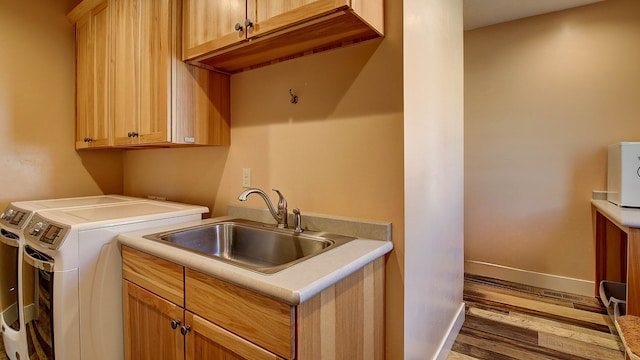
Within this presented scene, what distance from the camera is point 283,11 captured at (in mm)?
1243

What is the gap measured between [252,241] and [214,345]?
2.01ft

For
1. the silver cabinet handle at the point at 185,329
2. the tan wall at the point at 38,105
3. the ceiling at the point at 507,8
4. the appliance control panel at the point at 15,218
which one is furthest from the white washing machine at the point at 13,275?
the ceiling at the point at 507,8

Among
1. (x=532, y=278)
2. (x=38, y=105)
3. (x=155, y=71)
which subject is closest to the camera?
(x=155, y=71)

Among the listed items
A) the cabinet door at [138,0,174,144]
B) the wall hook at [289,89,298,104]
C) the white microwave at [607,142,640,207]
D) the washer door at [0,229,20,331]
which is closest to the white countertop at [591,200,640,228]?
the white microwave at [607,142,640,207]

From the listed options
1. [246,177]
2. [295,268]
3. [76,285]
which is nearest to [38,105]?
[76,285]

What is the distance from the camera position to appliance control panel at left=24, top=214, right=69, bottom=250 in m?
1.41

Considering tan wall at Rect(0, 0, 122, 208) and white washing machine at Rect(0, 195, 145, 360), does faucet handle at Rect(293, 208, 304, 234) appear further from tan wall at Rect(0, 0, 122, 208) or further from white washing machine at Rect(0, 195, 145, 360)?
tan wall at Rect(0, 0, 122, 208)

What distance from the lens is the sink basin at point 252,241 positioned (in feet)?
4.70

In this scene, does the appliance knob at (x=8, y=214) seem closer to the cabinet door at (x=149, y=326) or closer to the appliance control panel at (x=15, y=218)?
the appliance control panel at (x=15, y=218)

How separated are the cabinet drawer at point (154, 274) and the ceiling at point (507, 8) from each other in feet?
9.84

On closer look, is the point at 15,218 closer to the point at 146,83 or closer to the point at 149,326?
the point at 146,83

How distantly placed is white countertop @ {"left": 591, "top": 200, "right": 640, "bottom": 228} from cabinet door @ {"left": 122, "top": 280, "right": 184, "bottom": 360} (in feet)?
7.94

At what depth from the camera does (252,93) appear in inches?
72.1

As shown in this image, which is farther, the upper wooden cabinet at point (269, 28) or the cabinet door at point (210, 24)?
the cabinet door at point (210, 24)
